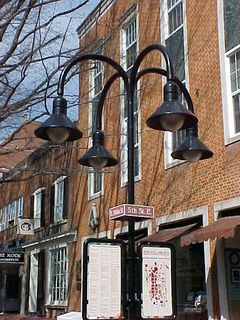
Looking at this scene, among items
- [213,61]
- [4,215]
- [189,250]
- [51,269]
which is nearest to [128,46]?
[213,61]

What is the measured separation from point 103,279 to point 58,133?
1.93 metres

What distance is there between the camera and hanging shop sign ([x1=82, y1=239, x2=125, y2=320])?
6.82 m

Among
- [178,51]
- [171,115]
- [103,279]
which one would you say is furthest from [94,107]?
[103,279]

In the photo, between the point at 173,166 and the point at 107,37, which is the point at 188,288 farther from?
the point at 107,37

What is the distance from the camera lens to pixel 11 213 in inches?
1297

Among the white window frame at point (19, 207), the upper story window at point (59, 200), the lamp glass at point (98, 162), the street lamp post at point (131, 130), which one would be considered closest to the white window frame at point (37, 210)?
the upper story window at point (59, 200)

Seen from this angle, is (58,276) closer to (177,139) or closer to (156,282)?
(177,139)

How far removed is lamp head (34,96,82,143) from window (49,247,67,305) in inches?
618

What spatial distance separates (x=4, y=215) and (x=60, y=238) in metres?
12.1

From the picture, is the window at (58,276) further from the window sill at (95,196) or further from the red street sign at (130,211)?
the red street sign at (130,211)

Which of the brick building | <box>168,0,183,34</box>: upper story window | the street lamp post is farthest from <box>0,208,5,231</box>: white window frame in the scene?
the street lamp post

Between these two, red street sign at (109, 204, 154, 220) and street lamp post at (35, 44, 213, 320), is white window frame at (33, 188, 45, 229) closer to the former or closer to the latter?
street lamp post at (35, 44, 213, 320)

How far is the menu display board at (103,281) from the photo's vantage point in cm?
682

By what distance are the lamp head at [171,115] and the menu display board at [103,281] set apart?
1.65 m
